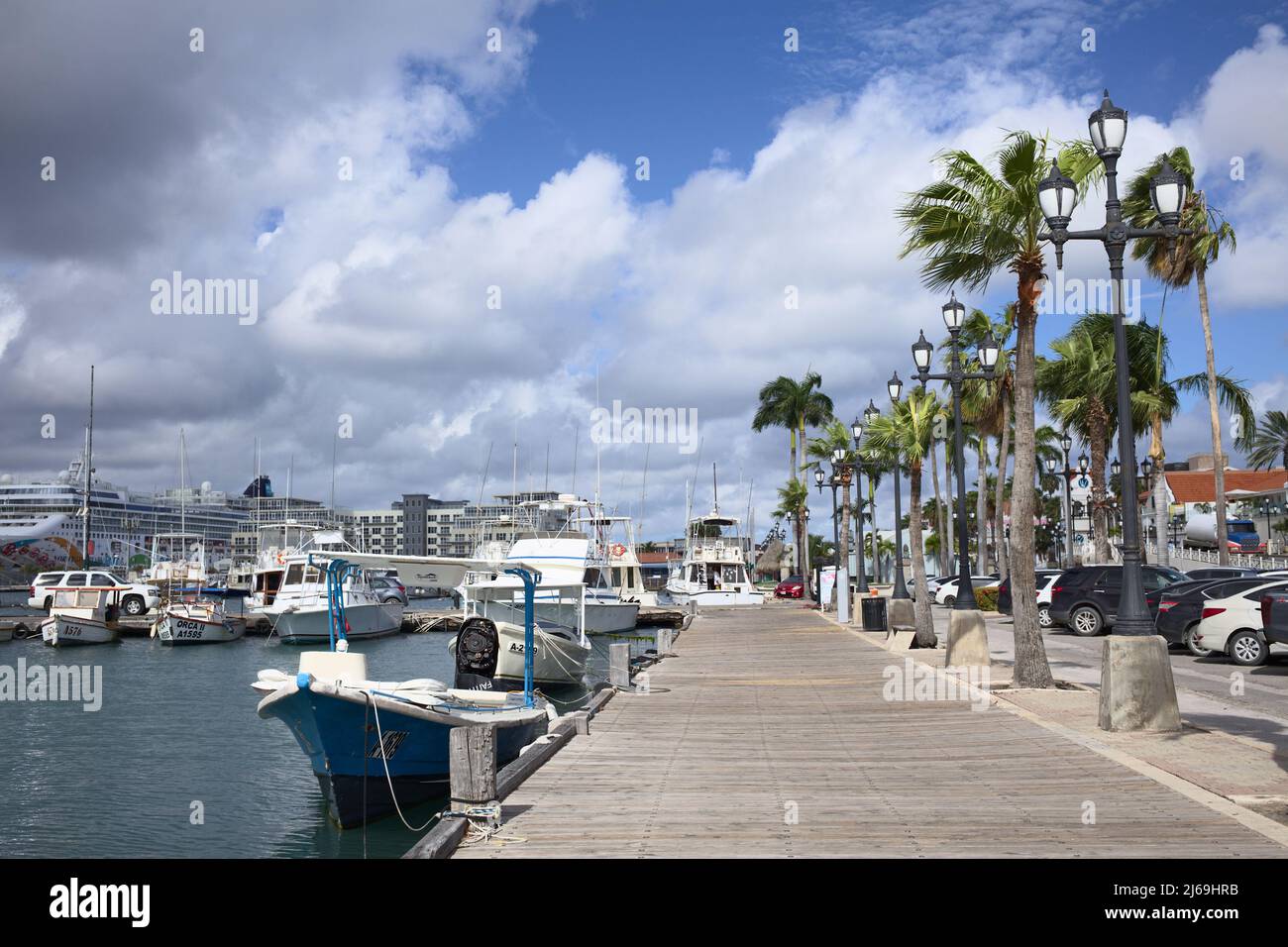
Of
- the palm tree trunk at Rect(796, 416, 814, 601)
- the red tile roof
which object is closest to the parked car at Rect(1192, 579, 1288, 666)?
the palm tree trunk at Rect(796, 416, 814, 601)

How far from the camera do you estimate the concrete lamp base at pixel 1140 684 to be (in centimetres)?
1174

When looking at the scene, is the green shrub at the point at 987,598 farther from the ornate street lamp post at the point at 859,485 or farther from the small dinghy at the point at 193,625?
the small dinghy at the point at 193,625

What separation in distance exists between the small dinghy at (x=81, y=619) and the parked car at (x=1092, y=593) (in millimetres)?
40951

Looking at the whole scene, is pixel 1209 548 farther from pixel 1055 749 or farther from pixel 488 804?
pixel 488 804

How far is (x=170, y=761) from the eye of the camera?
1948cm

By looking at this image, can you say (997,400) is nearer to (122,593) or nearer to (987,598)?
(987,598)

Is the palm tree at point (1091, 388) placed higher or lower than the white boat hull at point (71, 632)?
higher

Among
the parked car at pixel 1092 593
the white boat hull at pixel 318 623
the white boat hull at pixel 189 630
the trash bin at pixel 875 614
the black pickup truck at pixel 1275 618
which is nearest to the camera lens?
the black pickup truck at pixel 1275 618

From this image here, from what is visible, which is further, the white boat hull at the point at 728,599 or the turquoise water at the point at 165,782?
the white boat hull at the point at 728,599

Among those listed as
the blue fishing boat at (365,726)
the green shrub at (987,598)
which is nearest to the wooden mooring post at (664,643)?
the blue fishing boat at (365,726)

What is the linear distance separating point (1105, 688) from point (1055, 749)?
4.28 feet

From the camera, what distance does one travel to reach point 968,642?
64.5ft

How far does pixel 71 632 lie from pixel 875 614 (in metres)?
36.0
